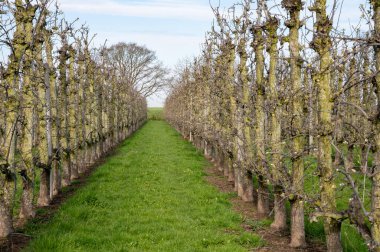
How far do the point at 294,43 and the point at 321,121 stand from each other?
96.3 inches

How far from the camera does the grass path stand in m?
9.16

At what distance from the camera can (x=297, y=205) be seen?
8898 mm

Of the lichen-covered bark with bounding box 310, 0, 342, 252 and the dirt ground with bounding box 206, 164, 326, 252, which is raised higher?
the lichen-covered bark with bounding box 310, 0, 342, 252

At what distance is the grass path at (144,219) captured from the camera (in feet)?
30.1

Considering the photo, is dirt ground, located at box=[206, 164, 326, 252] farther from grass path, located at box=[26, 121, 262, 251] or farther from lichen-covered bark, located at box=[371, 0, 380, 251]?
lichen-covered bark, located at box=[371, 0, 380, 251]

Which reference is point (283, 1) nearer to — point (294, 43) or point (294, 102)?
point (294, 43)

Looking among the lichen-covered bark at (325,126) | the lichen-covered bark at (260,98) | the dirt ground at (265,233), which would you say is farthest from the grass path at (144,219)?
the lichen-covered bark at (325,126)

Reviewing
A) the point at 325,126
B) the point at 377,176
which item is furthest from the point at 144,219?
the point at 377,176

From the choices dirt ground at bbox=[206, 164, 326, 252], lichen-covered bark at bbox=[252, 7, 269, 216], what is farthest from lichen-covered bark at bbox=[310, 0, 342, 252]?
lichen-covered bark at bbox=[252, 7, 269, 216]

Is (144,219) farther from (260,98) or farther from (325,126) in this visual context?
(325,126)

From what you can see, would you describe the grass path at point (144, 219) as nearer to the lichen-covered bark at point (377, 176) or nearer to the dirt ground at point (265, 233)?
the dirt ground at point (265, 233)

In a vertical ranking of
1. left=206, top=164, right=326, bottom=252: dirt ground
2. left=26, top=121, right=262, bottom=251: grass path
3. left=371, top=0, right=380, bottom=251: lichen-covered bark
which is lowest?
left=206, top=164, right=326, bottom=252: dirt ground

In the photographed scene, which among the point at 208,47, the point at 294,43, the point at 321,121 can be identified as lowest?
the point at 321,121

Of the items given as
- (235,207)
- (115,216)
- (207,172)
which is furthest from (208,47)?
(115,216)
